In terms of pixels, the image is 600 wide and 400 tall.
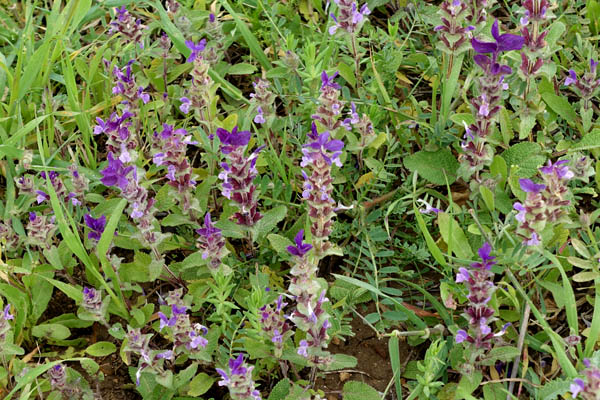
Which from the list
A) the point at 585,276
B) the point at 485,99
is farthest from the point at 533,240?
the point at 485,99

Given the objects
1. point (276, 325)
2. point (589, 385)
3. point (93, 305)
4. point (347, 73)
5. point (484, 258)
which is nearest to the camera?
point (589, 385)

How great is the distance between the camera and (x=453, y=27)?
2.97 meters

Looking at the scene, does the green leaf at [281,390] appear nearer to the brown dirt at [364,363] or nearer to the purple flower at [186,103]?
the brown dirt at [364,363]

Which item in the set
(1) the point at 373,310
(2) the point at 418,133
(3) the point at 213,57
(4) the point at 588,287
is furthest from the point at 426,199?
(3) the point at 213,57

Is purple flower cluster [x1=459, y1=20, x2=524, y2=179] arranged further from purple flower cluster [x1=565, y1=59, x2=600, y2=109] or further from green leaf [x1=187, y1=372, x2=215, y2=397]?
green leaf [x1=187, y1=372, x2=215, y2=397]

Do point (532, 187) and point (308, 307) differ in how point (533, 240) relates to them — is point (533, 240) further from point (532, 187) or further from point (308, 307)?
point (308, 307)

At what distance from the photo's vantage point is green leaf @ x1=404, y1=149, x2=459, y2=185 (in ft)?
10.2

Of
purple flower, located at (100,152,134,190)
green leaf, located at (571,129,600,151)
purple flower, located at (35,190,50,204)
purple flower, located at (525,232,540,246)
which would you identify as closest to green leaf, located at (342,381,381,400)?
purple flower, located at (525,232,540,246)

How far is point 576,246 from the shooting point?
107 inches

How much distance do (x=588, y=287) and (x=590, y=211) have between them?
485 mm

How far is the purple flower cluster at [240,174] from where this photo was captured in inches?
101

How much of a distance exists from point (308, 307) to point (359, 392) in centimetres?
46

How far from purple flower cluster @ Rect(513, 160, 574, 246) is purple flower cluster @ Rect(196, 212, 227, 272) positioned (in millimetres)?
1033

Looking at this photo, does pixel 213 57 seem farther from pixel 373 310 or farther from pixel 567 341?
pixel 567 341
